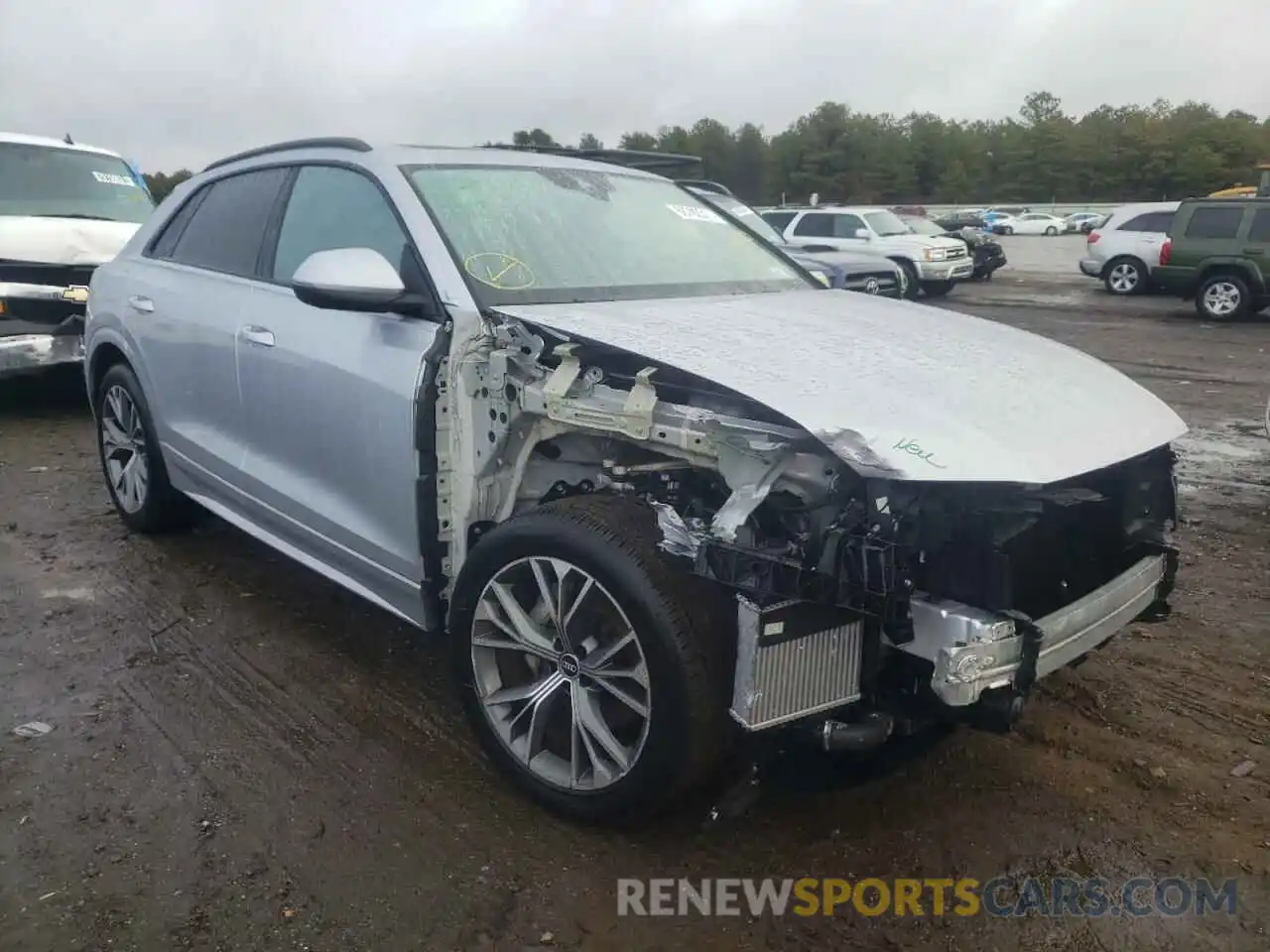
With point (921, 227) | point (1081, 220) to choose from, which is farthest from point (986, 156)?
point (921, 227)

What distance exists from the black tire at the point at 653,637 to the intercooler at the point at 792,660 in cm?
8

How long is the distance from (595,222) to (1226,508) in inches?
162

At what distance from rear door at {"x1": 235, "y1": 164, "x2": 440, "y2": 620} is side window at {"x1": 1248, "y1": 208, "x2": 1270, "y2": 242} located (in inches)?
636

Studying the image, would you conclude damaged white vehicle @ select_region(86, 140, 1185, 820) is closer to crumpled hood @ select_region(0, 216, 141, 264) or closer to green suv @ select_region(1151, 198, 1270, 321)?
crumpled hood @ select_region(0, 216, 141, 264)

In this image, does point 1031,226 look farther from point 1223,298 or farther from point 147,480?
point 147,480

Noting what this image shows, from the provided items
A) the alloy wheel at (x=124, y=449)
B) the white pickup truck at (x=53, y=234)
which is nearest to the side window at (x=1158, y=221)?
the white pickup truck at (x=53, y=234)

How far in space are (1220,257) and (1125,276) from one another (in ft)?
11.7

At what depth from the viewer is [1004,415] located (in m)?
2.50

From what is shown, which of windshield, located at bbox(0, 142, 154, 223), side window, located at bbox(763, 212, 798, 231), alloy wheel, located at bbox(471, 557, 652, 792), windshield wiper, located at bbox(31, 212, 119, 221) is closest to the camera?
alloy wheel, located at bbox(471, 557, 652, 792)

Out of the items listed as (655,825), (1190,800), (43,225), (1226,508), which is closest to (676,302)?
(655,825)

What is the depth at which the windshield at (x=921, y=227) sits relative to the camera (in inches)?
812

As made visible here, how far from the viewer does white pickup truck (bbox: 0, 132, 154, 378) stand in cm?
764

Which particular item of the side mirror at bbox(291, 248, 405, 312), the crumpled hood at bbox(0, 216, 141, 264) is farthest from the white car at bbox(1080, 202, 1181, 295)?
the side mirror at bbox(291, 248, 405, 312)

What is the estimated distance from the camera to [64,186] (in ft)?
29.1
